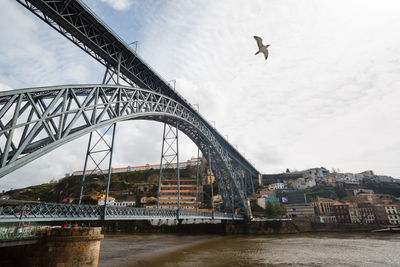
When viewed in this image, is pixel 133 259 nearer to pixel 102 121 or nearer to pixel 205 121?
pixel 102 121

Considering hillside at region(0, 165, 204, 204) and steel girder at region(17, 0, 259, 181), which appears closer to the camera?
steel girder at region(17, 0, 259, 181)

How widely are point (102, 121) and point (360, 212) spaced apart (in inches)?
2687

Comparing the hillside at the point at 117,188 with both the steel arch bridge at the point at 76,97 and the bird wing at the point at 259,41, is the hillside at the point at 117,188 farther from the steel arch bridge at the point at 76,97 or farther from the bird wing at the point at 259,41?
the bird wing at the point at 259,41

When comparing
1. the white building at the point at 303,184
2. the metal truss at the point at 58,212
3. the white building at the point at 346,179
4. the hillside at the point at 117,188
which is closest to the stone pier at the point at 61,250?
the metal truss at the point at 58,212

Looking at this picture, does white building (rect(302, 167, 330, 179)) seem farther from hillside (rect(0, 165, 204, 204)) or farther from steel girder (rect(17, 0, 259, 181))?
steel girder (rect(17, 0, 259, 181))

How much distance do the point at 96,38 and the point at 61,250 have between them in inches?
459

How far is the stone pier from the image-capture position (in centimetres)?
998

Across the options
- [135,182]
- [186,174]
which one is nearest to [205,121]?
[186,174]

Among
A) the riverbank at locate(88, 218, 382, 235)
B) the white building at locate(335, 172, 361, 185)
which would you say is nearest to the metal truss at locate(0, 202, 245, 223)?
the riverbank at locate(88, 218, 382, 235)

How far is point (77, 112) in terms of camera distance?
1062 cm

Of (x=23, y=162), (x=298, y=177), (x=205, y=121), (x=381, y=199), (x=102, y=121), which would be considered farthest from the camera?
(x=298, y=177)

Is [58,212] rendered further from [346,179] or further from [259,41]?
[346,179]

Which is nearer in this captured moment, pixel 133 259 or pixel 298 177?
pixel 133 259

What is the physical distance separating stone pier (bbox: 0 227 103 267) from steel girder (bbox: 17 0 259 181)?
10431 millimetres
